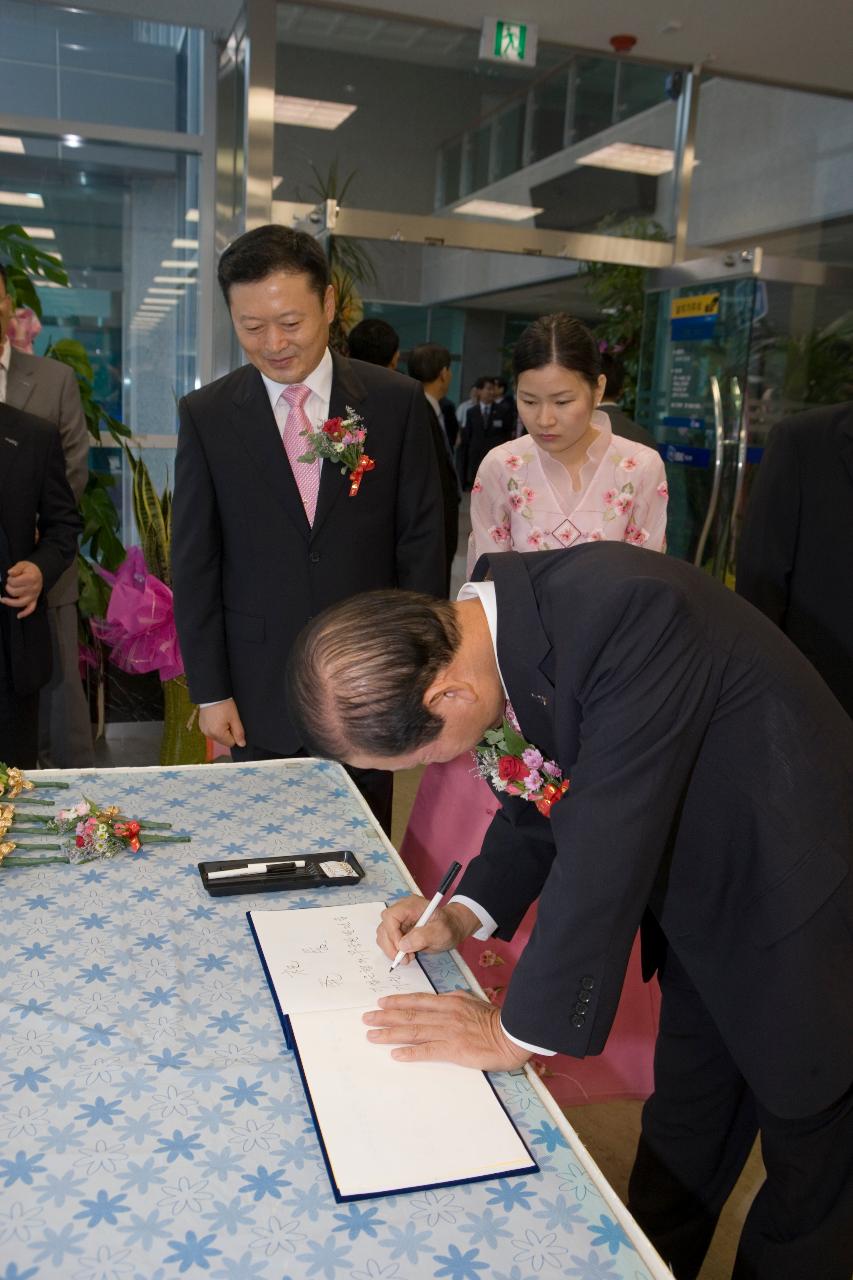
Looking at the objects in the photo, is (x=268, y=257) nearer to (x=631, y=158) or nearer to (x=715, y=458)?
(x=715, y=458)

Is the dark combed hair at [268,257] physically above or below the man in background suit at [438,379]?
above

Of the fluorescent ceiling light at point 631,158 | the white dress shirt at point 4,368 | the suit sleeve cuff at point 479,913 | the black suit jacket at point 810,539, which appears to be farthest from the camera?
the fluorescent ceiling light at point 631,158

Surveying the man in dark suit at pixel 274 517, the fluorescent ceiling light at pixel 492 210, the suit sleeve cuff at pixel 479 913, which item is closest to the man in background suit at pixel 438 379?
the fluorescent ceiling light at pixel 492 210

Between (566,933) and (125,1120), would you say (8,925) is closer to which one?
(125,1120)

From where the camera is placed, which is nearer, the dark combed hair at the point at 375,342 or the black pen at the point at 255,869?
the black pen at the point at 255,869

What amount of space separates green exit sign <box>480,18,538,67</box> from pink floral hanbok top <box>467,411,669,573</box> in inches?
124

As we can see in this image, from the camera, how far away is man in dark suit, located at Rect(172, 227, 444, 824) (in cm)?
217

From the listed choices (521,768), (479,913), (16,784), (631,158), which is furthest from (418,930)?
(631,158)

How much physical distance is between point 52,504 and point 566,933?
2237mm

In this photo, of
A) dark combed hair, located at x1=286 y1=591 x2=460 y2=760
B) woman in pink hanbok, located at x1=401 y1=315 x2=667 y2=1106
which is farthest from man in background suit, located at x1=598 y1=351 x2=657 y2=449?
dark combed hair, located at x1=286 y1=591 x2=460 y2=760

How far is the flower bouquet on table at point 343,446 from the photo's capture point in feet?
7.04

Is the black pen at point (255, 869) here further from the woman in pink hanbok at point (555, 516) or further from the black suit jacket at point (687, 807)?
the woman in pink hanbok at point (555, 516)

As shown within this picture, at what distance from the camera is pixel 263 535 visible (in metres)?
2.19

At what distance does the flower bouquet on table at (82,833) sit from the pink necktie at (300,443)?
2.63 feet
